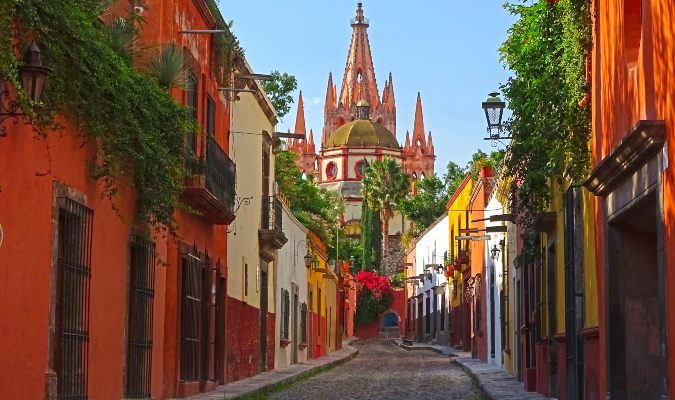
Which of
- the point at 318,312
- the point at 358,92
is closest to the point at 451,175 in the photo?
the point at 318,312

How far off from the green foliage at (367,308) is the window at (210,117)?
207 feet

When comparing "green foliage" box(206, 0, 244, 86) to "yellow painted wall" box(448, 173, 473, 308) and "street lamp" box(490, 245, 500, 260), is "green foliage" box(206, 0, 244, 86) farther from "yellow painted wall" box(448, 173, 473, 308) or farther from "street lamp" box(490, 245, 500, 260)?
"yellow painted wall" box(448, 173, 473, 308)

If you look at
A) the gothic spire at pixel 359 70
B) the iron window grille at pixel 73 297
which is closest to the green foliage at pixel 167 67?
the iron window grille at pixel 73 297

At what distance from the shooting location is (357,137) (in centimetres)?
12450

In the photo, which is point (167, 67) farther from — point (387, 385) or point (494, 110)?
point (387, 385)

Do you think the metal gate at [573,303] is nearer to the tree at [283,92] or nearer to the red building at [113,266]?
the red building at [113,266]

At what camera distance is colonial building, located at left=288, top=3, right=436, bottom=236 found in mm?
122625

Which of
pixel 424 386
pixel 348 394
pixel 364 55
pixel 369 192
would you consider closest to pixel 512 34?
pixel 348 394

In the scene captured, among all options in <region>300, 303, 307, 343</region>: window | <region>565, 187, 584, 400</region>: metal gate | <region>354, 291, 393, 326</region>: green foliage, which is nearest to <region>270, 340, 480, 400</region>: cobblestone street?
<region>300, 303, 307, 343</region>: window

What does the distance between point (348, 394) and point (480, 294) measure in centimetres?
1659

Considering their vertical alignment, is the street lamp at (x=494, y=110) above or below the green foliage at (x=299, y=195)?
below

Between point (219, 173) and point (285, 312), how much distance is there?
14.7 m

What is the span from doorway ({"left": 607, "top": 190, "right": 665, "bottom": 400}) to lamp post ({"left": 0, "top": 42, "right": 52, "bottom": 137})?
5436 mm

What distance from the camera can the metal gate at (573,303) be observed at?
45.5 feet
